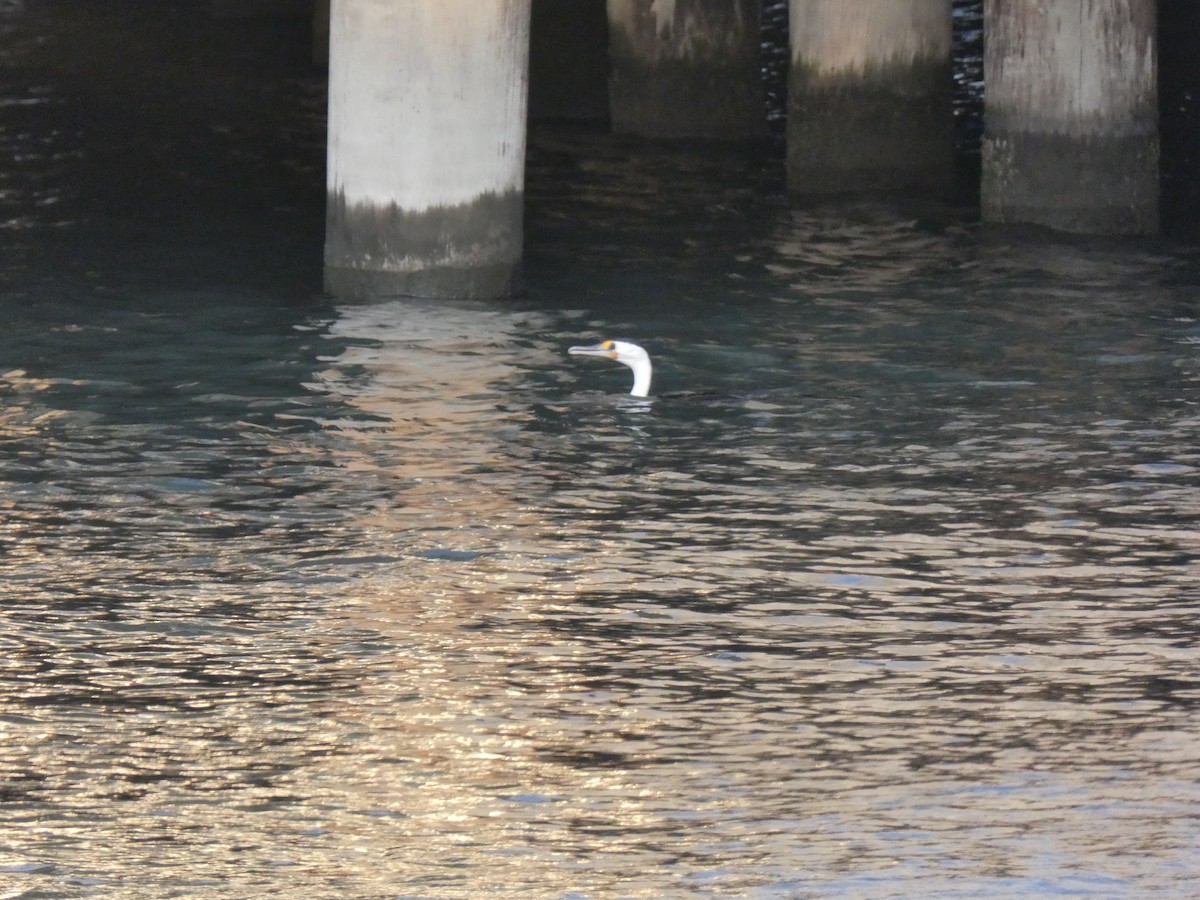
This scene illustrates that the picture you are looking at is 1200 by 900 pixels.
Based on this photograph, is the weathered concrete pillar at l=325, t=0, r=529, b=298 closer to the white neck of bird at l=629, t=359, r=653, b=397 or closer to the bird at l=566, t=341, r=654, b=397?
the bird at l=566, t=341, r=654, b=397

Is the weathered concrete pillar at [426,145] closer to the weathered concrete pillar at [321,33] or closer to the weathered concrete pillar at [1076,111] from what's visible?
the weathered concrete pillar at [1076,111]

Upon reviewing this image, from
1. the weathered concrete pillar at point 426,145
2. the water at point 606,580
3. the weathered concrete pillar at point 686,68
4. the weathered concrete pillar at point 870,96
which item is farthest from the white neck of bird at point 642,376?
the weathered concrete pillar at point 686,68

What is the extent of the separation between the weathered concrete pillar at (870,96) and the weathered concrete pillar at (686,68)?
312cm

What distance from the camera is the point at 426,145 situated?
17.3 m

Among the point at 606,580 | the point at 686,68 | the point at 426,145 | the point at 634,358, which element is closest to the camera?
the point at 606,580

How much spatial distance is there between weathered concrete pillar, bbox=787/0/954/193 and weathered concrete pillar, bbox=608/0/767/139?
312cm

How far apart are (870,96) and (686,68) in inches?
191

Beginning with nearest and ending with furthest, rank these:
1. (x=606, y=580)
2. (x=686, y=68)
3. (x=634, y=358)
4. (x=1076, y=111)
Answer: (x=606, y=580) → (x=634, y=358) → (x=1076, y=111) → (x=686, y=68)

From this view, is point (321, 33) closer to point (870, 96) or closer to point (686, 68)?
point (686, 68)

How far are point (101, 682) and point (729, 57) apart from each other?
1931 cm

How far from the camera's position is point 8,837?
25.8 ft

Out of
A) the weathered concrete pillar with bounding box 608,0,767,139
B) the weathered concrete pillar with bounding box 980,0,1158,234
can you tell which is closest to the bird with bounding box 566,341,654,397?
the weathered concrete pillar with bounding box 980,0,1158,234

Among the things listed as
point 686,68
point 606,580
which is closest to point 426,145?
point 606,580

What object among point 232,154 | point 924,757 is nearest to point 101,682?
point 924,757
